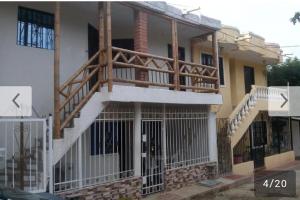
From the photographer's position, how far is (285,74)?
2577 centimetres

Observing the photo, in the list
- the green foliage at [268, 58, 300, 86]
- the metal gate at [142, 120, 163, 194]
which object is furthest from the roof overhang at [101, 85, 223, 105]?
the green foliage at [268, 58, 300, 86]

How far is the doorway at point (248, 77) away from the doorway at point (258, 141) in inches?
82.2

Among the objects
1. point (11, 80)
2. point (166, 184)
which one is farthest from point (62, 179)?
point (166, 184)

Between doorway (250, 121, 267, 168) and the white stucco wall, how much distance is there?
6.93 m

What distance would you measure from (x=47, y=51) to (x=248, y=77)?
12.9 metres

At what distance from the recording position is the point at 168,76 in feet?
44.1

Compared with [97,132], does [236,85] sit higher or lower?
higher

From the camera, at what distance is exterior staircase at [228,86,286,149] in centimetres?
1453

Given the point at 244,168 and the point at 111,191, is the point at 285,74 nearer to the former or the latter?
the point at 244,168

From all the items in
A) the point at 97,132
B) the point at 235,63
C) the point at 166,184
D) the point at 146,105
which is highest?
the point at 235,63

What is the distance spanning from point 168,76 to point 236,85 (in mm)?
6626

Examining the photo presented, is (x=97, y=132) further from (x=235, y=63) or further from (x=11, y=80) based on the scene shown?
(x=235, y=63)

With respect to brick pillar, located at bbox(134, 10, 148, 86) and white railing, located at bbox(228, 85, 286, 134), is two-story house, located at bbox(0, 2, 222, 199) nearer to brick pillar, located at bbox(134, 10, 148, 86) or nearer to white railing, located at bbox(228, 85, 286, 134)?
brick pillar, located at bbox(134, 10, 148, 86)

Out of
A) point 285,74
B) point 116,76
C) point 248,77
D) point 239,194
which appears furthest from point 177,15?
point 285,74
